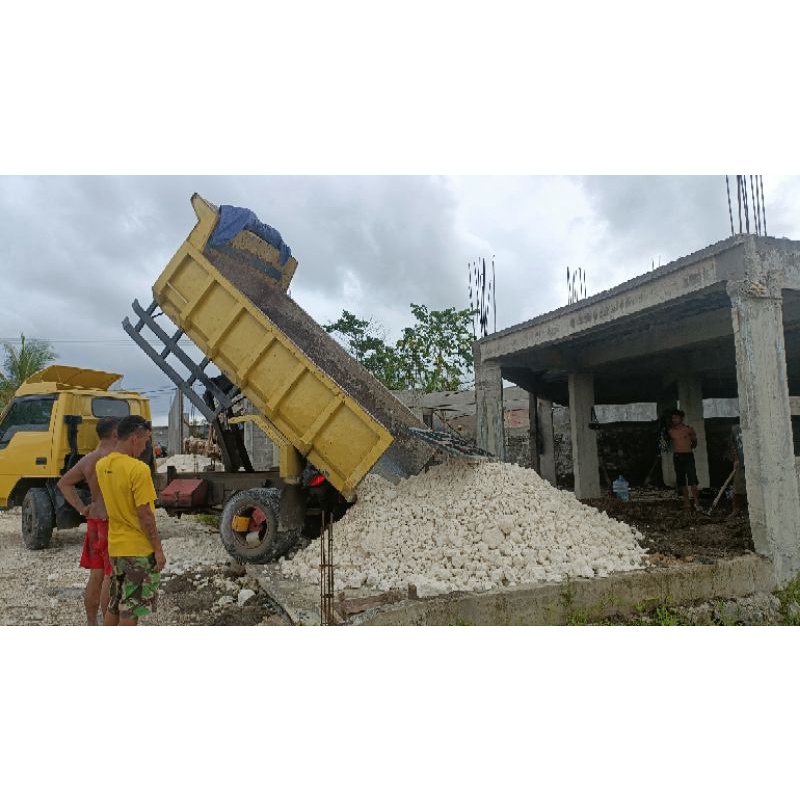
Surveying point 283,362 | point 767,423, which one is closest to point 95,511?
point 283,362

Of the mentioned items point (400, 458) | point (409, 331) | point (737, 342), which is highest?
point (409, 331)

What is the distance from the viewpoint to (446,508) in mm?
5504

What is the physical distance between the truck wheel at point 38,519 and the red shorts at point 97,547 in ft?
15.2

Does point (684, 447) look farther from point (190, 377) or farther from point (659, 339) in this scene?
point (190, 377)

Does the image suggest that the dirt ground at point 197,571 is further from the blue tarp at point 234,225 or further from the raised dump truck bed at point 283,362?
the blue tarp at point 234,225

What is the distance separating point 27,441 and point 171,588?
364 cm

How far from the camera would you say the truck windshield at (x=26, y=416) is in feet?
25.7

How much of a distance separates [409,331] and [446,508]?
1314 cm

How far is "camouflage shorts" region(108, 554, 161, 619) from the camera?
3.52m

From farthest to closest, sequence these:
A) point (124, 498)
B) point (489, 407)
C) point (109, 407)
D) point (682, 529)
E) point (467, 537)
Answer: point (489, 407) < point (109, 407) < point (682, 529) < point (467, 537) < point (124, 498)

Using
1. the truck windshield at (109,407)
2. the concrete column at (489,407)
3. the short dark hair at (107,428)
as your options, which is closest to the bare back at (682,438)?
the concrete column at (489,407)

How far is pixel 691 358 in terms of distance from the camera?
37.4ft

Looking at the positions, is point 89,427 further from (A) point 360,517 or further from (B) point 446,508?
(B) point 446,508

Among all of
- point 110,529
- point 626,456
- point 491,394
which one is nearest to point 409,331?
point 626,456
